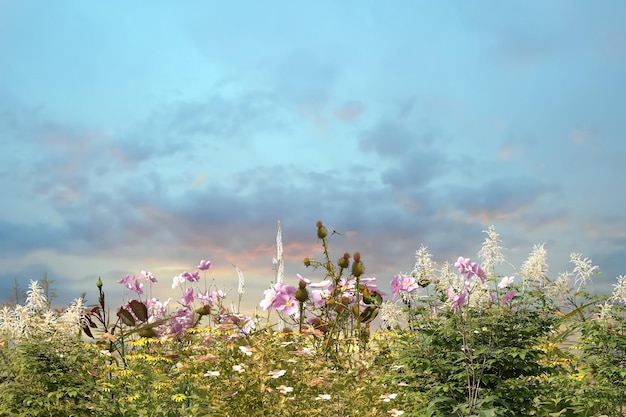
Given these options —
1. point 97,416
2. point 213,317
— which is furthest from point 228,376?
point 213,317

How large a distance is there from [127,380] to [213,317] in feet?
4.97

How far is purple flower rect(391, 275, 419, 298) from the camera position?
6.82 meters

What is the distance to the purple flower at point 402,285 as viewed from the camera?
682 cm

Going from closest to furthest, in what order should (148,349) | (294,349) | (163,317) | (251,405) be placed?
(251,405)
(294,349)
(148,349)
(163,317)

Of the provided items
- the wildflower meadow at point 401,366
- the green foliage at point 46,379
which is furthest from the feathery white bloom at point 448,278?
the green foliage at point 46,379

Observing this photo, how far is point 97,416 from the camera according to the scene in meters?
5.11

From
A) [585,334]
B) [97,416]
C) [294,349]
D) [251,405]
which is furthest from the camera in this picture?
[294,349]

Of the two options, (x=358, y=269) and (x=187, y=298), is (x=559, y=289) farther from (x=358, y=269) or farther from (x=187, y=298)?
(x=187, y=298)

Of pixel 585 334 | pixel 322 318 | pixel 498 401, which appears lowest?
pixel 498 401

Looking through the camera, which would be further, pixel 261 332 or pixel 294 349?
pixel 294 349

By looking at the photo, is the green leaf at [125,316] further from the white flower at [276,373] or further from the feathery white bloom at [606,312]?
the feathery white bloom at [606,312]

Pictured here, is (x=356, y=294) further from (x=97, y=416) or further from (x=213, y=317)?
(x=97, y=416)

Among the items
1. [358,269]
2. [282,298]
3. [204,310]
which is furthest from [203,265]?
[358,269]

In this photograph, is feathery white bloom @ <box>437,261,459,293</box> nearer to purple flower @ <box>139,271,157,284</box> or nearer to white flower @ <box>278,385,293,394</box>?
white flower @ <box>278,385,293,394</box>
